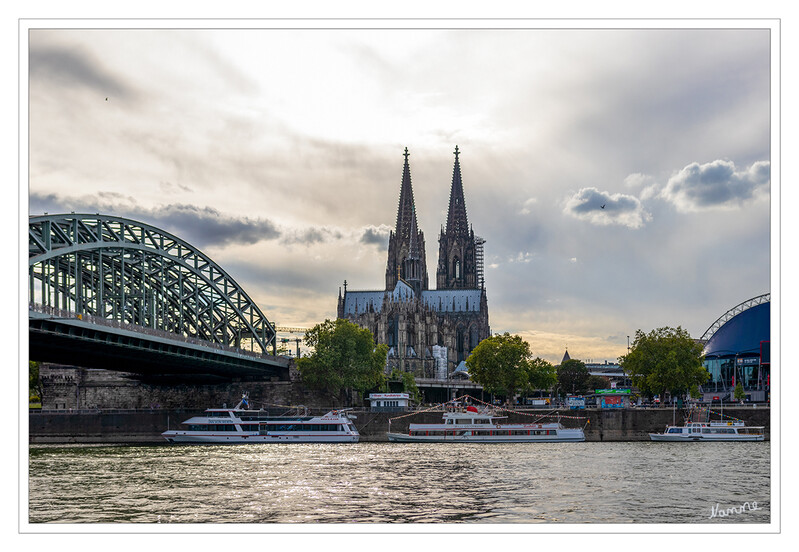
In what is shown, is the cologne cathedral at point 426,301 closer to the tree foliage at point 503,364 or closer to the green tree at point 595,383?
the green tree at point 595,383

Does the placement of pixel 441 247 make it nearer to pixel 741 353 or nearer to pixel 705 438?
pixel 741 353

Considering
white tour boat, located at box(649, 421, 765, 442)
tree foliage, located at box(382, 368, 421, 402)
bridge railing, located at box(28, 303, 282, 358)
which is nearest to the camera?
bridge railing, located at box(28, 303, 282, 358)

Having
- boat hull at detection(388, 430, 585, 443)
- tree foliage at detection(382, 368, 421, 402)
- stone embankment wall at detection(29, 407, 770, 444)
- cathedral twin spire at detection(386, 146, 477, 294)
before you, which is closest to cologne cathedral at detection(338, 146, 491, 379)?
cathedral twin spire at detection(386, 146, 477, 294)

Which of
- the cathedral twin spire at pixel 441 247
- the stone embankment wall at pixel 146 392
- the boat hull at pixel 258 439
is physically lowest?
the boat hull at pixel 258 439

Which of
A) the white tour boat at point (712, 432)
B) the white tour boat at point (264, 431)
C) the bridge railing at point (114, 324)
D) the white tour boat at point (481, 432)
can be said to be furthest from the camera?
the white tour boat at point (264, 431)

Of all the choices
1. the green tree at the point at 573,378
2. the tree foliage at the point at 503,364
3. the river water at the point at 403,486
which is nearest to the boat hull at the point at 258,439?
the river water at the point at 403,486

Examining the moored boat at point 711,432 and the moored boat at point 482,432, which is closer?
the moored boat at point 711,432

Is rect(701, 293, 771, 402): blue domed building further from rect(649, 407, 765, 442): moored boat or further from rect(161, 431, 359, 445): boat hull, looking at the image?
rect(161, 431, 359, 445): boat hull

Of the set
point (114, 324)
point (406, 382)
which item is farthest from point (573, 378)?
point (114, 324)
